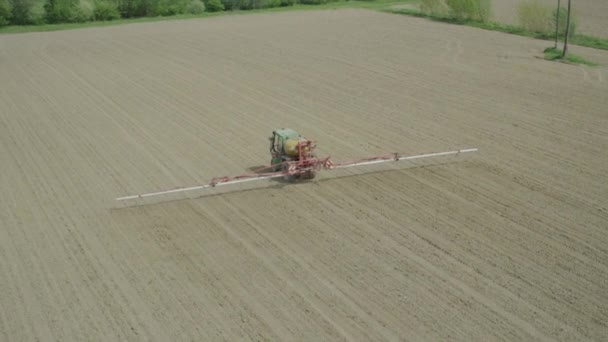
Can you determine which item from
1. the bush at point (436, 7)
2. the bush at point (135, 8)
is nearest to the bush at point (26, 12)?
the bush at point (135, 8)

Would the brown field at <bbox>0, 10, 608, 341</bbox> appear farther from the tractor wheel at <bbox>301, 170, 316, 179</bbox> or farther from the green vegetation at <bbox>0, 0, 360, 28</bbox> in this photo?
the green vegetation at <bbox>0, 0, 360, 28</bbox>

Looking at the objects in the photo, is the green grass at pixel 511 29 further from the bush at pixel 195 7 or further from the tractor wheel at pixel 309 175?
the tractor wheel at pixel 309 175

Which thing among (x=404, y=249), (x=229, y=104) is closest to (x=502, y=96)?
(x=229, y=104)

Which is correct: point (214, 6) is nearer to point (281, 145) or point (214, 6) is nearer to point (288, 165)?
point (281, 145)

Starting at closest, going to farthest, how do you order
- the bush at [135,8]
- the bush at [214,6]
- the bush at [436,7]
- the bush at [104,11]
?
the bush at [436,7]
the bush at [104,11]
the bush at [135,8]
the bush at [214,6]

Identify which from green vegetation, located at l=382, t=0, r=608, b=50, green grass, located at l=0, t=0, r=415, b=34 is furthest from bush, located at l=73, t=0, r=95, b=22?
green vegetation, located at l=382, t=0, r=608, b=50

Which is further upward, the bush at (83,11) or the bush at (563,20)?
the bush at (83,11)
